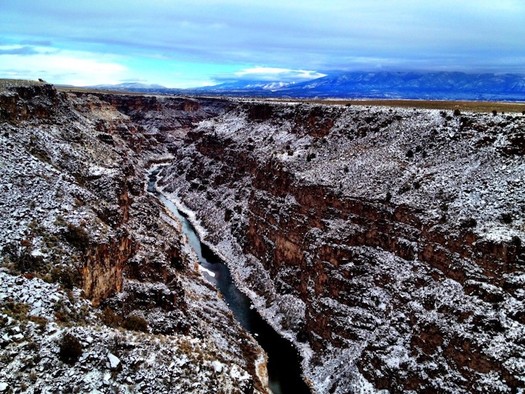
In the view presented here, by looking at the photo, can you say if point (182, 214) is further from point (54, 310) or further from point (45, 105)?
point (54, 310)

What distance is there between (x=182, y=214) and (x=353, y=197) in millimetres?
45905

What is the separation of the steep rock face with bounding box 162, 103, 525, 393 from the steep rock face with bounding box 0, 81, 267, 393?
7.53 m

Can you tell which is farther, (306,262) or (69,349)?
(306,262)

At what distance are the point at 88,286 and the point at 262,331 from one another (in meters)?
21.8

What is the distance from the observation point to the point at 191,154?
353 feet

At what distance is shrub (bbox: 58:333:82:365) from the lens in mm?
21531

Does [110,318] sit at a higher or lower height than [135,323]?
higher

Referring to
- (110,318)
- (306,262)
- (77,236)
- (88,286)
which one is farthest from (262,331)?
(77,236)

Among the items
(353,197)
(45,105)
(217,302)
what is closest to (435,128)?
(353,197)

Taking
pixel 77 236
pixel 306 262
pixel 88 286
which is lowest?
pixel 306 262

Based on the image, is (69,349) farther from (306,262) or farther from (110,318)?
(306,262)

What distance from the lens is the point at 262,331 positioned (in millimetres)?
48719

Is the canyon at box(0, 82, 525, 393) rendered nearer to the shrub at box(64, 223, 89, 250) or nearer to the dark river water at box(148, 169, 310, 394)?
the shrub at box(64, 223, 89, 250)

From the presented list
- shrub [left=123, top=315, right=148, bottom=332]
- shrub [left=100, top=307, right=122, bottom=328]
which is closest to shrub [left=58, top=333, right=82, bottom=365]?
shrub [left=100, top=307, right=122, bottom=328]
